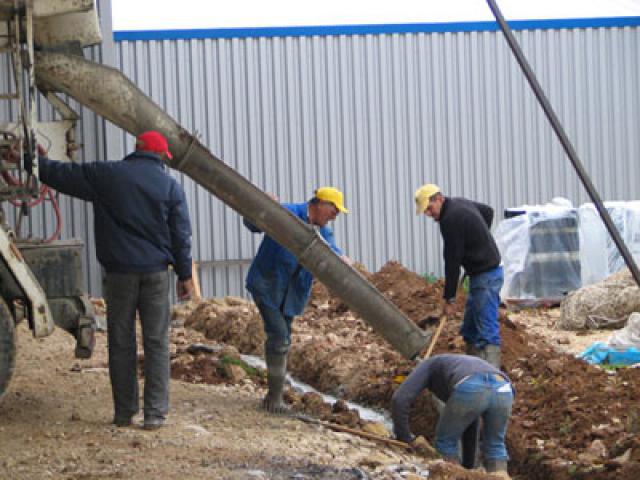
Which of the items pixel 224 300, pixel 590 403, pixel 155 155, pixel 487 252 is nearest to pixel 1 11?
pixel 155 155

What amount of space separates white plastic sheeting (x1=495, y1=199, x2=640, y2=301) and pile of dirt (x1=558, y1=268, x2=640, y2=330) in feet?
6.25

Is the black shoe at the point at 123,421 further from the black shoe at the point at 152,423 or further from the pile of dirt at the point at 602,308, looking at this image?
the pile of dirt at the point at 602,308

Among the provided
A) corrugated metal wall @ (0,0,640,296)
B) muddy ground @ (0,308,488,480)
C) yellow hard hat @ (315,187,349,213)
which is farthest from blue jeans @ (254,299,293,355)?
corrugated metal wall @ (0,0,640,296)

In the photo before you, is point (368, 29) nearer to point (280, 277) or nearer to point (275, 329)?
point (280, 277)

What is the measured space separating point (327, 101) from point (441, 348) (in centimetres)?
775

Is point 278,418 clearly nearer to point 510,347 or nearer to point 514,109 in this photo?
point 510,347

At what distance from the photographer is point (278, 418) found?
30.3 ft

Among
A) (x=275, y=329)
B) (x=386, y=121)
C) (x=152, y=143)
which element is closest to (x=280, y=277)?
(x=275, y=329)

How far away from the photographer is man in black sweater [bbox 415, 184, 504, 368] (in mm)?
10625

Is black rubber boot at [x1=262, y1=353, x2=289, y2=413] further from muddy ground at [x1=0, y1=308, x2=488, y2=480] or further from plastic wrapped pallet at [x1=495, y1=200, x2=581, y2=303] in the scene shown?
plastic wrapped pallet at [x1=495, y1=200, x2=581, y2=303]

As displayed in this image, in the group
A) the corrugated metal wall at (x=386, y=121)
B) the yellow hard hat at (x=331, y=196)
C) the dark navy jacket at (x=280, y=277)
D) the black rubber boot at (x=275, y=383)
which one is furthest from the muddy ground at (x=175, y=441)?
the corrugated metal wall at (x=386, y=121)

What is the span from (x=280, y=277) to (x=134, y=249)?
63.5 inches

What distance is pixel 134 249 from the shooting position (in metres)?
8.18

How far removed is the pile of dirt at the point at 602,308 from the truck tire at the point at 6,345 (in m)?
8.89
